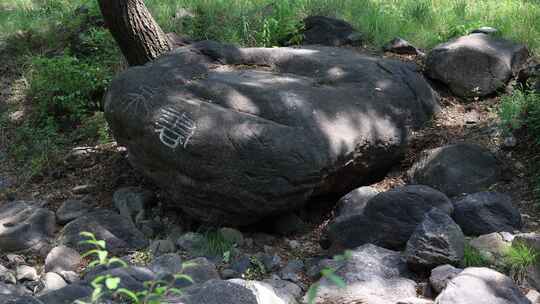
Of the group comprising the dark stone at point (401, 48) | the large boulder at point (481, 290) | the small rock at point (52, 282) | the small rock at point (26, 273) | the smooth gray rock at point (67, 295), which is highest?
the smooth gray rock at point (67, 295)

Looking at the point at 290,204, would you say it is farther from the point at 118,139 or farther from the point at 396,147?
the point at 118,139

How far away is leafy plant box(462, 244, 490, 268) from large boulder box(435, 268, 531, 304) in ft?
1.35

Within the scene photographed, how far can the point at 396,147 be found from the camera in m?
6.16

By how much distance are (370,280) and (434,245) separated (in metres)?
0.49

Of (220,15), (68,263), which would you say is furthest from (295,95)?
(220,15)

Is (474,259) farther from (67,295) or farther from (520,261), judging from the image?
(67,295)

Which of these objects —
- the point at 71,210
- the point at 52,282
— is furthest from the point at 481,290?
the point at 71,210

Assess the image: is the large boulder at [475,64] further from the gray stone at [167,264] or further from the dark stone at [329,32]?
the gray stone at [167,264]

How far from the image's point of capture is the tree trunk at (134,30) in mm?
7077

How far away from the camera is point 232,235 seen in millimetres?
5605

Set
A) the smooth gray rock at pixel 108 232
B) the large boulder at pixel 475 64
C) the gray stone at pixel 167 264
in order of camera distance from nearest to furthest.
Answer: the gray stone at pixel 167 264 → the smooth gray rock at pixel 108 232 → the large boulder at pixel 475 64

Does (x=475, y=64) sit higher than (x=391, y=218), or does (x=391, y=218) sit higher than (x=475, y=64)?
(x=475, y=64)

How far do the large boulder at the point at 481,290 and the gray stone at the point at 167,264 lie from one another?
1989 mm

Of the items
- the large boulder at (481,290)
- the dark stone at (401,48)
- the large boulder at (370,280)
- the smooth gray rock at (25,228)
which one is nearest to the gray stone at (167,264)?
the large boulder at (370,280)
